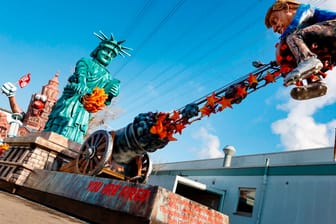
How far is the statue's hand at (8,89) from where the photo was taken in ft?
52.6

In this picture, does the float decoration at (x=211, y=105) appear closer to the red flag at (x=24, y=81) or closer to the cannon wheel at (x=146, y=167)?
the cannon wheel at (x=146, y=167)

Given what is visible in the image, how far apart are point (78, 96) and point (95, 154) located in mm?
3549

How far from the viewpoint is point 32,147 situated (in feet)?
31.5

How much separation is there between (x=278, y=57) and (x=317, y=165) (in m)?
10.1

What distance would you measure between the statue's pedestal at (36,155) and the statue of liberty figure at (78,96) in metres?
0.70

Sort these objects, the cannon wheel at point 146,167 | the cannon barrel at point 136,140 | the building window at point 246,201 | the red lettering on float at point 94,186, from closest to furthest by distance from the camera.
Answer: the red lettering on float at point 94,186 < the cannon barrel at point 136,140 < the cannon wheel at point 146,167 < the building window at point 246,201

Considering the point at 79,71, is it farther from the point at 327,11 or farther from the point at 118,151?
the point at 327,11

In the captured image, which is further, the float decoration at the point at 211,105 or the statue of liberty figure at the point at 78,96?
the statue of liberty figure at the point at 78,96

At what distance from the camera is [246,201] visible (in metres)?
15.2

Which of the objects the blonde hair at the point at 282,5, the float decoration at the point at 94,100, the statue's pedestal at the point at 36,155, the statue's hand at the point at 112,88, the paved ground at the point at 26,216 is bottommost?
the paved ground at the point at 26,216

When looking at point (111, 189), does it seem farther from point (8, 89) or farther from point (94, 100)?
point (8, 89)

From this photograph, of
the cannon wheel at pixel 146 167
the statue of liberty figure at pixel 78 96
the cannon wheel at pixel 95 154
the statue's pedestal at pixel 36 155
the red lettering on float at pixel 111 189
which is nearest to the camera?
the red lettering on float at pixel 111 189

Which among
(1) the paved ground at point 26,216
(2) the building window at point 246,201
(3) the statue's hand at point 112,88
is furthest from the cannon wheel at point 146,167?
(2) the building window at point 246,201

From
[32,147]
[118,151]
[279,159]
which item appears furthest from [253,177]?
[32,147]
